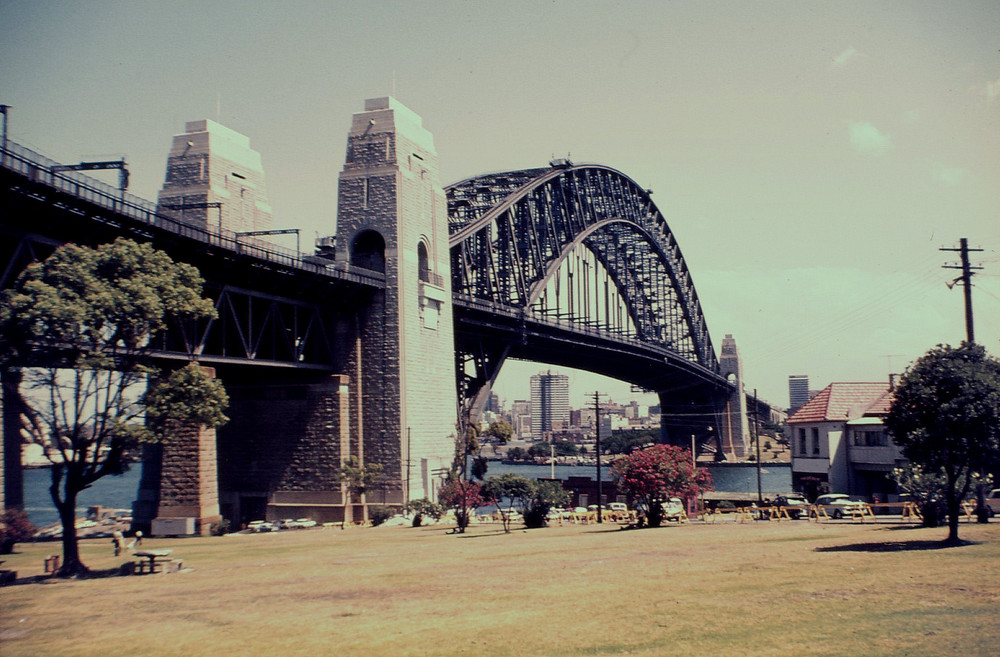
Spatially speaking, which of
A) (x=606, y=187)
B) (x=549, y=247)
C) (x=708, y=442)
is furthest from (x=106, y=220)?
(x=708, y=442)

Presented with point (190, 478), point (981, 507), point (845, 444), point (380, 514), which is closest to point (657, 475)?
point (981, 507)

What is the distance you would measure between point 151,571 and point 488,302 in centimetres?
5751

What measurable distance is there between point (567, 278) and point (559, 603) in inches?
3862

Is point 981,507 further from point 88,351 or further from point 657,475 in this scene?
point 88,351

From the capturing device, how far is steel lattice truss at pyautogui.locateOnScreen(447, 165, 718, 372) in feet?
307

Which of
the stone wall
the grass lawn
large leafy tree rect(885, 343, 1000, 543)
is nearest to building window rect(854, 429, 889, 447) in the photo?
the grass lawn

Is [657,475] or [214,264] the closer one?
[657,475]

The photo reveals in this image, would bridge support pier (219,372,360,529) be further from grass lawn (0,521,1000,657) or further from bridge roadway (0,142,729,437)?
grass lawn (0,521,1000,657)

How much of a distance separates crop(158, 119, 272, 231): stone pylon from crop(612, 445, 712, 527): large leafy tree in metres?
35.6

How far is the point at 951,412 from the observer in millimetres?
Answer: 28125

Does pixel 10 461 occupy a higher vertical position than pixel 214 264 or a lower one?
lower

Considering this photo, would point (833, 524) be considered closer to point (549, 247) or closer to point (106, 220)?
point (106, 220)

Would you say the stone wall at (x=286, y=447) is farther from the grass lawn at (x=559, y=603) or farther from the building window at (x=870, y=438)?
the building window at (x=870, y=438)

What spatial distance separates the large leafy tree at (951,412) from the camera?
28016 millimetres
